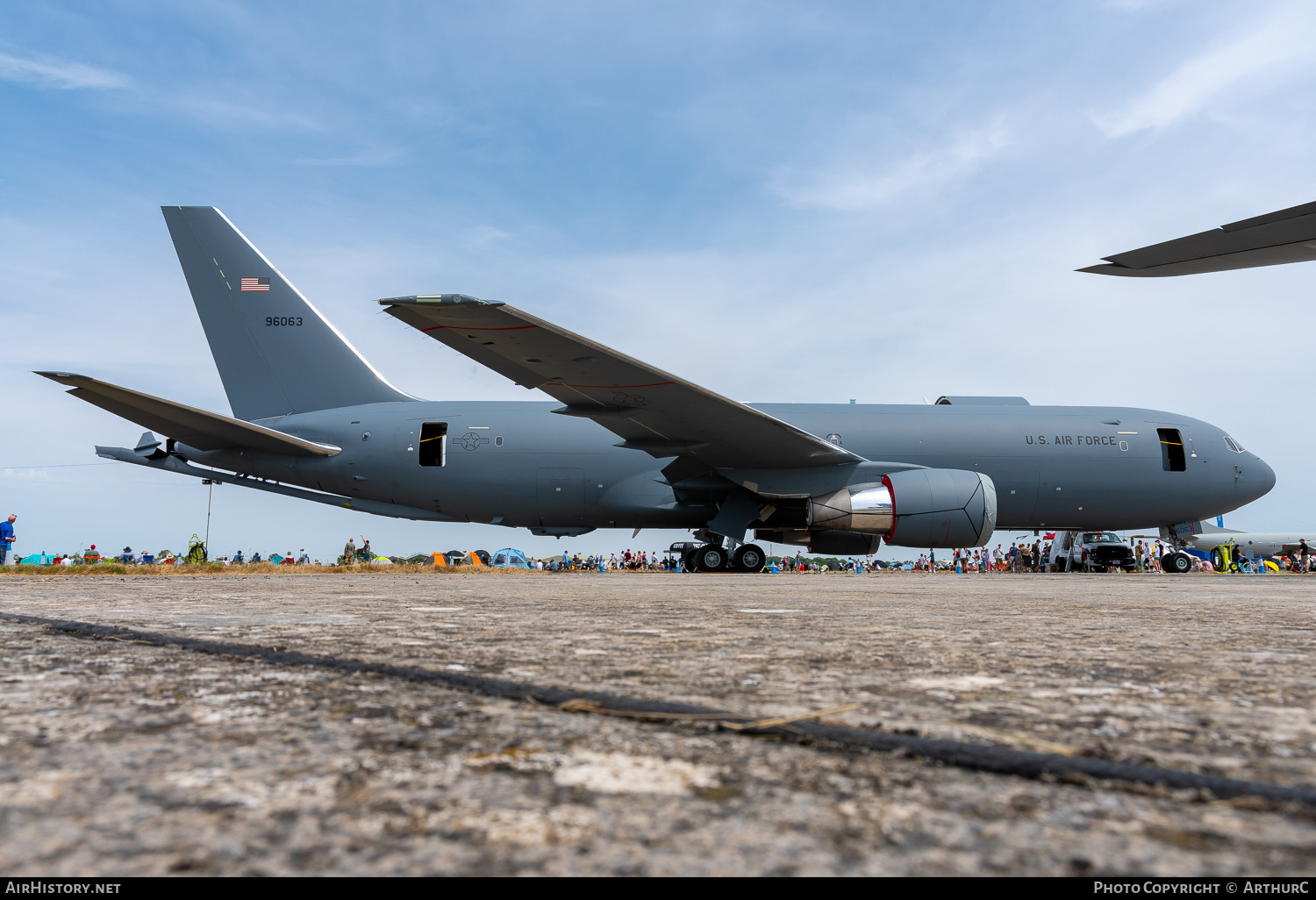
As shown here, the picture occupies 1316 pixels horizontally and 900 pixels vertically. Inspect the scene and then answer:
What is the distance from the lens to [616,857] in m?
0.44

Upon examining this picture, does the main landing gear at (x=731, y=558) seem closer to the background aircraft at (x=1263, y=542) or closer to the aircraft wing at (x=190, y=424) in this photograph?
the aircraft wing at (x=190, y=424)

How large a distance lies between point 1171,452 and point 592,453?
9.06 metres

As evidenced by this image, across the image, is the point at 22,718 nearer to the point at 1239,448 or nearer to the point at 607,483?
the point at 607,483

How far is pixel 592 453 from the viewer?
11141 millimetres

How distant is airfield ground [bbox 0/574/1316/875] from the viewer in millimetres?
452

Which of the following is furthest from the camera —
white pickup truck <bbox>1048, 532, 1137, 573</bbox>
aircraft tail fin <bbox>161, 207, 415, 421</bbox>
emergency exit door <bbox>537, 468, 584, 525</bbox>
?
white pickup truck <bbox>1048, 532, 1137, 573</bbox>

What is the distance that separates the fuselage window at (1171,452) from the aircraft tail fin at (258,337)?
474 inches

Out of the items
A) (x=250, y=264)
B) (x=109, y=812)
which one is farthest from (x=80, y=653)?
(x=250, y=264)

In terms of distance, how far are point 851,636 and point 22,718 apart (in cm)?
151

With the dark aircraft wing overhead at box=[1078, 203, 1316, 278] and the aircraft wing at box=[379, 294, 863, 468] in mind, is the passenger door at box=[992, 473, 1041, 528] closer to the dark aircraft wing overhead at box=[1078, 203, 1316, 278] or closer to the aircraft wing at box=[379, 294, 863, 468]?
the aircraft wing at box=[379, 294, 863, 468]

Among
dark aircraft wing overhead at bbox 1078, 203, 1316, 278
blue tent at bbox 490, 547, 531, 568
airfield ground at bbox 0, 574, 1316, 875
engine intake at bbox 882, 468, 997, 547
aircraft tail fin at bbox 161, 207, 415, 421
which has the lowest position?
blue tent at bbox 490, 547, 531, 568

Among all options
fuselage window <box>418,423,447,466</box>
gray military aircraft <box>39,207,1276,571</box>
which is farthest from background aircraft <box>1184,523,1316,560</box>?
fuselage window <box>418,423,447,466</box>

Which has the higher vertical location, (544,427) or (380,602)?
(544,427)

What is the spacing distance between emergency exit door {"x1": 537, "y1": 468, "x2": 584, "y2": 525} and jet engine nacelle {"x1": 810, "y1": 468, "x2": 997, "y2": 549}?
366cm
